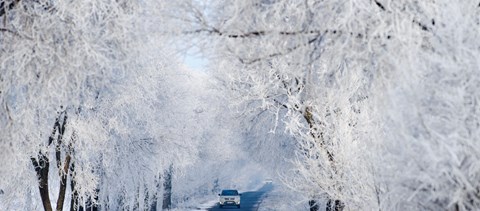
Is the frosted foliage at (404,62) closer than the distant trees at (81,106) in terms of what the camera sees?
Yes

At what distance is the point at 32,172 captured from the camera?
1573 cm

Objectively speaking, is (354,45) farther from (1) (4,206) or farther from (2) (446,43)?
(1) (4,206)

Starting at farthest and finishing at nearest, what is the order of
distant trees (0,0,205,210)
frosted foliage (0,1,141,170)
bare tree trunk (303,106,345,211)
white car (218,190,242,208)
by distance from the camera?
1. white car (218,190,242,208)
2. bare tree trunk (303,106,345,211)
3. distant trees (0,0,205,210)
4. frosted foliage (0,1,141,170)

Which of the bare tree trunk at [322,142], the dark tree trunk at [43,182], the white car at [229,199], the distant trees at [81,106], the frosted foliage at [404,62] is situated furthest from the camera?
the white car at [229,199]

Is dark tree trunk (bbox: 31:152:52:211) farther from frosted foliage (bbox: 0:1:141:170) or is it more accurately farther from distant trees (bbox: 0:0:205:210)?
frosted foliage (bbox: 0:1:141:170)

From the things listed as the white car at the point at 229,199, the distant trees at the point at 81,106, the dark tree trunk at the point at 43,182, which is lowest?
the white car at the point at 229,199

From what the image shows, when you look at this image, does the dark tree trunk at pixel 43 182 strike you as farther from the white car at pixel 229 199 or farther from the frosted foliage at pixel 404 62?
the white car at pixel 229 199

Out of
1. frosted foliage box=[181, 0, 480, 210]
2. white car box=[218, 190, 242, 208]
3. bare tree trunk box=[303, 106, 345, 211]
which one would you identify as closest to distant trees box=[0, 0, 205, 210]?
frosted foliage box=[181, 0, 480, 210]

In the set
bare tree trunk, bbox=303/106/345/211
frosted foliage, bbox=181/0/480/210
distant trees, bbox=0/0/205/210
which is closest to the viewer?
frosted foliage, bbox=181/0/480/210

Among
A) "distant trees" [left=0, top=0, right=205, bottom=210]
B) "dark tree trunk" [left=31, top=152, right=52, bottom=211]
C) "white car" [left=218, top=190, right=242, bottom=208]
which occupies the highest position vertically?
"distant trees" [left=0, top=0, right=205, bottom=210]

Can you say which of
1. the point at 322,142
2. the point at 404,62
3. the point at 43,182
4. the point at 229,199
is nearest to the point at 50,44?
the point at 404,62

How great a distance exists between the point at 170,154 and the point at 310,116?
1052 centimetres

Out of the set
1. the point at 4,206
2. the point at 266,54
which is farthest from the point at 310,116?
the point at 4,206

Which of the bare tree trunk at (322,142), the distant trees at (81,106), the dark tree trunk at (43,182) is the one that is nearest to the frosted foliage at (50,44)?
the distant trees at (81,106)
